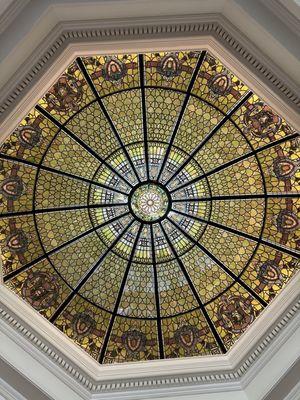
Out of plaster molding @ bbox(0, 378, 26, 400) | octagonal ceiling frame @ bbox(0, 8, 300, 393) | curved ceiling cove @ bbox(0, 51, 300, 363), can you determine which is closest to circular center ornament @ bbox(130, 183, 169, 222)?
curved ceiling cove @ bbox(0, 51, 300, 363)

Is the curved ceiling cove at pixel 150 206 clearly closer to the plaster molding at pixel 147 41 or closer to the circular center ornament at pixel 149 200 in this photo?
the circular center ornament at pixel 149 200

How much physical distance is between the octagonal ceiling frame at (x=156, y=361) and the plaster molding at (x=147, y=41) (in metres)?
0.01

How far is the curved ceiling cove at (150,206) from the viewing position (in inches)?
315

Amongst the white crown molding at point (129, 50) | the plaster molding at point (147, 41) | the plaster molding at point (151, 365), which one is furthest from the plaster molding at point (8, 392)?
the plaster molding at point (147, 41)

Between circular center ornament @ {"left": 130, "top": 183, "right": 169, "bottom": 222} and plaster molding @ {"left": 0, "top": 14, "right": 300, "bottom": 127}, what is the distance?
2381 mm

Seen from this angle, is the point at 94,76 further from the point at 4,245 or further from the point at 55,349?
the point at 55,349

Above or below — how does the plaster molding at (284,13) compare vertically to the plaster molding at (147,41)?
above

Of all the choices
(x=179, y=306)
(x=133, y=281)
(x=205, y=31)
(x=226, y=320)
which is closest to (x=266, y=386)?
(x=226, y=320)

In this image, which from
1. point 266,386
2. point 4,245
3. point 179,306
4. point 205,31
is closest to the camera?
point 205,31

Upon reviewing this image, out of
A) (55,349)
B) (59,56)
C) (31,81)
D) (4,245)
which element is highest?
(59,56)

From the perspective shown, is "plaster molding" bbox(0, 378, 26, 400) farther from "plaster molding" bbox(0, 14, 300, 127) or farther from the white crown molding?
"plaster molding" bbox(0, 14, 300, 127)

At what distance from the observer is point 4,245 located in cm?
824

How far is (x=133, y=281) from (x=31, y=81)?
3.56 m

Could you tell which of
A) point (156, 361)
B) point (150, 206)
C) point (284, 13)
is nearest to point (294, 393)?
point (156, 361)
